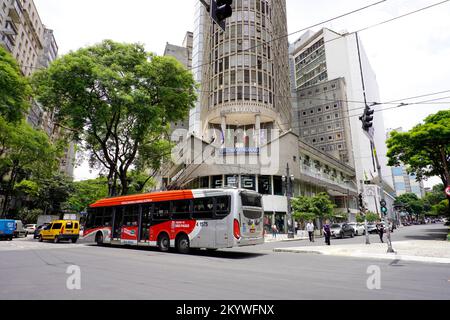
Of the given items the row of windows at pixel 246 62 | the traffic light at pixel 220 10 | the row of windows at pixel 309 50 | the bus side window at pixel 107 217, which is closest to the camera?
the traffic light at pixel 220 10

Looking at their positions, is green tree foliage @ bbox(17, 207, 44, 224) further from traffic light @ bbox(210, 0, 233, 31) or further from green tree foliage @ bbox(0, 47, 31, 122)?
traffic light @ bbox(210, 0, 233, 31)

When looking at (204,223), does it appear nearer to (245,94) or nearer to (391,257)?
(391,257)

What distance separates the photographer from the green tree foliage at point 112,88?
20531 mm

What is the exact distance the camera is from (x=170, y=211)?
49.1ft

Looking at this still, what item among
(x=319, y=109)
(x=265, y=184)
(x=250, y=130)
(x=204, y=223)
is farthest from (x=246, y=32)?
(x=204, y=223)

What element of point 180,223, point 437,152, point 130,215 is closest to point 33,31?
point 130,215

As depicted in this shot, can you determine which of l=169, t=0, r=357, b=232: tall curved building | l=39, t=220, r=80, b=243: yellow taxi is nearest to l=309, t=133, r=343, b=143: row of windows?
l=169, t=0, r=357, b=232: tall curved building

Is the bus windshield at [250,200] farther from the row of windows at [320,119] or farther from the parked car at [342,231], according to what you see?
the row of windows at [320,119]

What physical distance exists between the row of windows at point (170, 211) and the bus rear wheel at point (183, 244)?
0.98m

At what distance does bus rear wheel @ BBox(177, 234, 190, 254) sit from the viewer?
14.1m

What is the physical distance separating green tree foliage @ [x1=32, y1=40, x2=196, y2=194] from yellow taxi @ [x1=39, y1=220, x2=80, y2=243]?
5.32 m

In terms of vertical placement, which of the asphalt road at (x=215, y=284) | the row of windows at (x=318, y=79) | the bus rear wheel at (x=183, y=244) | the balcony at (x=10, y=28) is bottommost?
the asphalt road at (x=215, y=284)

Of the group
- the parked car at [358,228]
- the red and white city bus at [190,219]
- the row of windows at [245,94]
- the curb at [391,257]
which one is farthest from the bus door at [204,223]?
the row of windows at [245,94]

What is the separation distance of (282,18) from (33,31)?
5127cm
